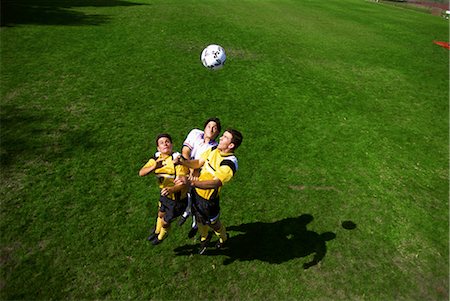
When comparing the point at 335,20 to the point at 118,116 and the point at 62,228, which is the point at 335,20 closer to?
the point at 118,116

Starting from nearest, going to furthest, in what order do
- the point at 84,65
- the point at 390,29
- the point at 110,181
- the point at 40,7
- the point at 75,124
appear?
the point at 110,181 < the point at 75,124 < the point at 84,65 < the point at 40,7 < the point at 390,29

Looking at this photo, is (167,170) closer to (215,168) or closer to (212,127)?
(215,168)

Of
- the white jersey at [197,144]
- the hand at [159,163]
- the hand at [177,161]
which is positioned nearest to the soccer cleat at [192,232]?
the white jersey at [197,144]

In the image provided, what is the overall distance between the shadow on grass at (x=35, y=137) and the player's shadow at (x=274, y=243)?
4.22m

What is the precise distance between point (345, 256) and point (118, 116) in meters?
7.07

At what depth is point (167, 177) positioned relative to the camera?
18.1 ft

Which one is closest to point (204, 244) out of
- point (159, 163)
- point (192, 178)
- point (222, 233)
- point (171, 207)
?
point (222, 233)

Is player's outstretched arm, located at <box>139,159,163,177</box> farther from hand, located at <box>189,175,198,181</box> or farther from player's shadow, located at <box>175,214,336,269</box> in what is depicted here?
player's shadow, located at <box>175,214,336,269</box>

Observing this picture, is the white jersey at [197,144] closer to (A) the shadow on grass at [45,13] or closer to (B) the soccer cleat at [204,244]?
(B) the soccer cleat at [204,244]

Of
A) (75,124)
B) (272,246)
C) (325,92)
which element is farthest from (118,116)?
(325,92)

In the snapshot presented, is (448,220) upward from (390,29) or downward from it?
downward

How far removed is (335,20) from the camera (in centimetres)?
2486

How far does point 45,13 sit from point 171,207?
1735 cm

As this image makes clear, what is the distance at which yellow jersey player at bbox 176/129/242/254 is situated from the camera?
5.23 m
